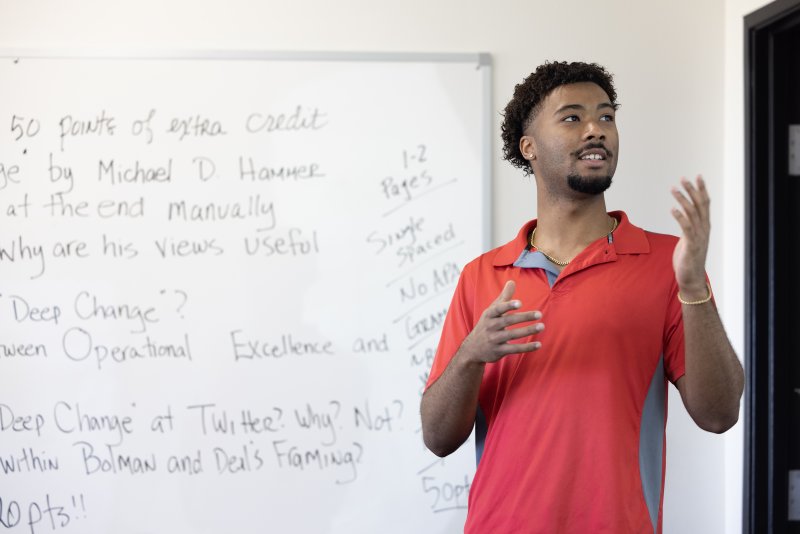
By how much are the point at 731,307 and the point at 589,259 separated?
3.55 feet

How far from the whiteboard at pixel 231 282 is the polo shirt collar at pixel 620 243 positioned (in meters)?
0.76

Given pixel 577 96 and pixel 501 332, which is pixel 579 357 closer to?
pixel 501 332

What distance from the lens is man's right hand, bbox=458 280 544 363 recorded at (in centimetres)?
100

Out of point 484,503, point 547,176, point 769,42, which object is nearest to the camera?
point 484,503

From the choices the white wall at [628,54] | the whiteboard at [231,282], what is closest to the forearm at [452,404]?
the whiteboard at [231,282]

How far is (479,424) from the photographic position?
1.22m

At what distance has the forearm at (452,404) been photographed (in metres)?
1.09

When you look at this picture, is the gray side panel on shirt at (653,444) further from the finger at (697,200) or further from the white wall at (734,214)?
the white wall at (734,214)

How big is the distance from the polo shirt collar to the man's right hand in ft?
0.62

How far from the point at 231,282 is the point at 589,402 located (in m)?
1.15

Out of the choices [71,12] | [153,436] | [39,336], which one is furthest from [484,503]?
[71,12]

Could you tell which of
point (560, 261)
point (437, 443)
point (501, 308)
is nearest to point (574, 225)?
point (560, 261)

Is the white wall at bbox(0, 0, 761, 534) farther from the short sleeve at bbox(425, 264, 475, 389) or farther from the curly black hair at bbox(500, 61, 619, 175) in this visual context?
the short sleeve at bbox(425, 264, 475, 389)

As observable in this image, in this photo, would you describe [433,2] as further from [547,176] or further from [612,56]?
[547,176]
